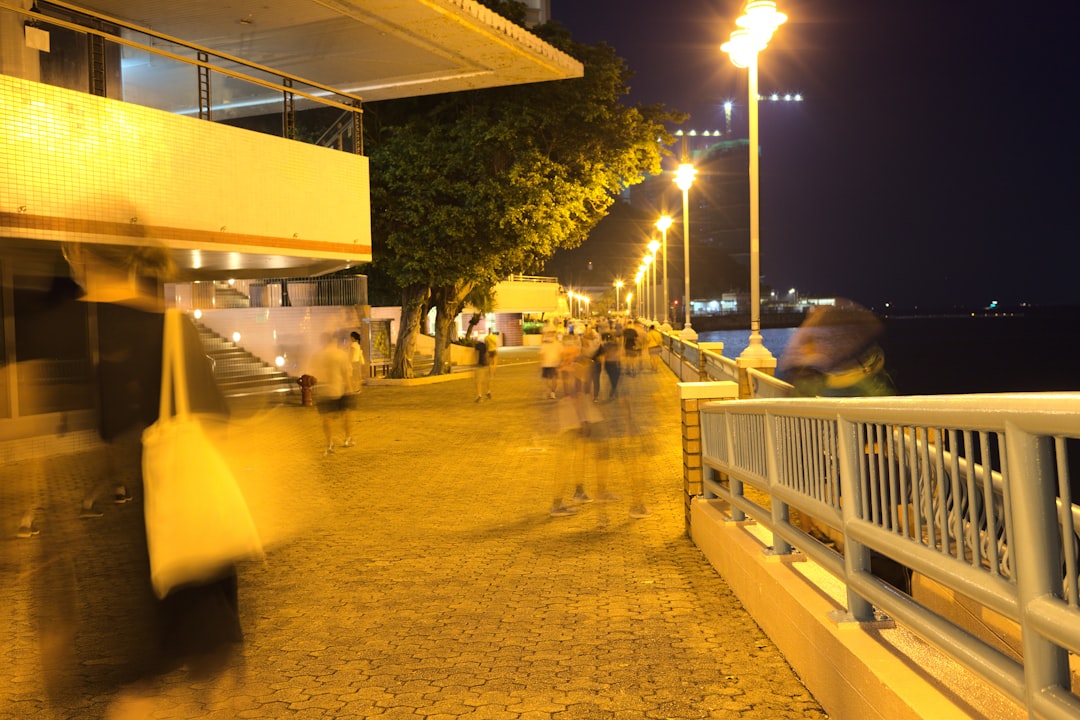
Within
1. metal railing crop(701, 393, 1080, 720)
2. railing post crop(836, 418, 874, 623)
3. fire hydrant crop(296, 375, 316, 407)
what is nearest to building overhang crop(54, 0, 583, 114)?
fire hydrant crop(296, 375, 316, 407)

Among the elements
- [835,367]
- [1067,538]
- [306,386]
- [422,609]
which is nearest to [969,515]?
[1067,538]

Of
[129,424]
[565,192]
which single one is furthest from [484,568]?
[565,192]

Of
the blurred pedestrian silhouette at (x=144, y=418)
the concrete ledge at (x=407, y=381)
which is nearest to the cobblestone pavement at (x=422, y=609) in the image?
the blurred pedestrian silhouette at (x=144, y=418)

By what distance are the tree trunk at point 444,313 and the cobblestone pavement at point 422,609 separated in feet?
56.8

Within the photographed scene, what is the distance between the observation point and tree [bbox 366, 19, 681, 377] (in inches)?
973

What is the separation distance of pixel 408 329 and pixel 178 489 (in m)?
24.1

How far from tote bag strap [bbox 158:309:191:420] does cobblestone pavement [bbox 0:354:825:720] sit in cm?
51

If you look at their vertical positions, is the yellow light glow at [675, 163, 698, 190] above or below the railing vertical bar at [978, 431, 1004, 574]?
above

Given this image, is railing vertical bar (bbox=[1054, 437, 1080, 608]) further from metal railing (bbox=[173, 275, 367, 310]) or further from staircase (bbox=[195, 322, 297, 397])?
metal railing (bbox=[173, 275, 367, 310])

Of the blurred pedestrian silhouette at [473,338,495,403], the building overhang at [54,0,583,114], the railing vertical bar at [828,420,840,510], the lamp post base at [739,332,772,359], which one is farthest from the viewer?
the blurred pedestrian silhouette at [473,338,495,403]

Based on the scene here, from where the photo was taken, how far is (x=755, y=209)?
1728 cm

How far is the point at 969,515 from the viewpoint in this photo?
8.98ft

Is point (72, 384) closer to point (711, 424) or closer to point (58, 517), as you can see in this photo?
point (58, 517)

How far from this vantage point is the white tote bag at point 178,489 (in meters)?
4.06
